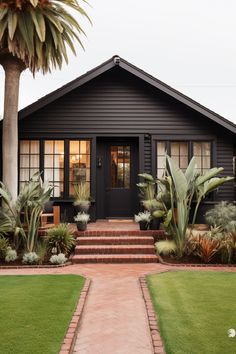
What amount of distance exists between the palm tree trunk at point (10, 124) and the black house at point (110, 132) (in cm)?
150

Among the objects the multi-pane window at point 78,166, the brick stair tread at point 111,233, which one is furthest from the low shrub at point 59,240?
the multi-pane window at point 78,166

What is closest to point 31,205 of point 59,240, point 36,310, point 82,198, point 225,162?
point 59,240

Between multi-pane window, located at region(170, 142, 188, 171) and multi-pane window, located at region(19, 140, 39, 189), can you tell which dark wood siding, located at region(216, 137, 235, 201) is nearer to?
multi-pane window, located at region(170, 142, 188, 171)

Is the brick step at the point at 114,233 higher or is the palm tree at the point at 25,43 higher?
the palm tree at the point at 25,43

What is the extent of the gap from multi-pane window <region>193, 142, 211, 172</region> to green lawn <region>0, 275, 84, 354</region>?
673 centimetres

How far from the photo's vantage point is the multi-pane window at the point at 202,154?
42.5 feet

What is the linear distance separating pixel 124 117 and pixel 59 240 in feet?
16.7

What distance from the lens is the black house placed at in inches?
503

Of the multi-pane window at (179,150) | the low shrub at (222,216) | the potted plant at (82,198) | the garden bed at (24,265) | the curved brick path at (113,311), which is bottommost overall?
the garden bed at (24,265)

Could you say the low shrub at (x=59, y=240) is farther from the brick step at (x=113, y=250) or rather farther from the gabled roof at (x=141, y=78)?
the gabled roof at (x=141, y=78)

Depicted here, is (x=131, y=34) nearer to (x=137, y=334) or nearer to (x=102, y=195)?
(x=102, y=195)

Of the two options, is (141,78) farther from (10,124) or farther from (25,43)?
(10,124)

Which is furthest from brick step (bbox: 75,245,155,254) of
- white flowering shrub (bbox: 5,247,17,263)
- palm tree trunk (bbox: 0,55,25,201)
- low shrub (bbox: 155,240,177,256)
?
palm tree trunk (bbox: 0,55,25,201)

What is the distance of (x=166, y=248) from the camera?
375 inches
